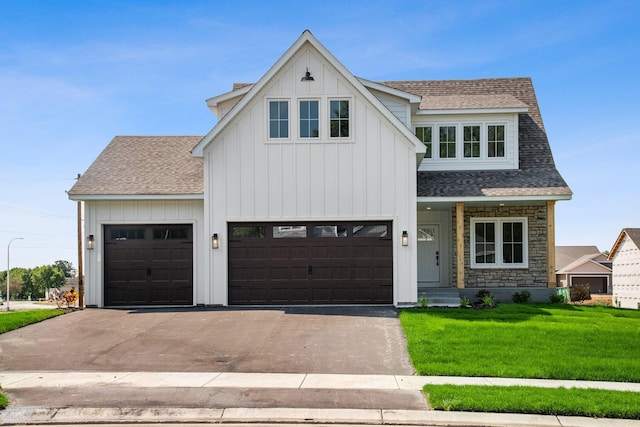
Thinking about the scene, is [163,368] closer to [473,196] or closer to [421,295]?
[421,295]

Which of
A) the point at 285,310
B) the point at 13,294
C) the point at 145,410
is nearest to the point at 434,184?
the point at 285,310

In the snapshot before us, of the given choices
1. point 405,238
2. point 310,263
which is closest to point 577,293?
point 405,238

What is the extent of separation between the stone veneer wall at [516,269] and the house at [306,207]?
3 cm

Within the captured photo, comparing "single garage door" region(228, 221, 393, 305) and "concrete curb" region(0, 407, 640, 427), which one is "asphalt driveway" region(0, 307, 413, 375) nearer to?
"single garage door" region(228, 221, 393, 305)

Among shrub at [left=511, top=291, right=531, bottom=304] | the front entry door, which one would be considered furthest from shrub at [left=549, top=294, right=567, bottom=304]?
the front entry door

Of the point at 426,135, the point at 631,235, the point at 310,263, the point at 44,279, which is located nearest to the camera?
the point at 310,263

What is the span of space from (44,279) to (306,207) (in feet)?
348

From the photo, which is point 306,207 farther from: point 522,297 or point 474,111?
point 522,297

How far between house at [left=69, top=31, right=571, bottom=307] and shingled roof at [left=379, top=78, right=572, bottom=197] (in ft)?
0.32

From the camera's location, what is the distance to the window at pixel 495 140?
71.1 ft

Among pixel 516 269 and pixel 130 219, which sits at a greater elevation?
pixel 130 219

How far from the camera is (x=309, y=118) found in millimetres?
18281

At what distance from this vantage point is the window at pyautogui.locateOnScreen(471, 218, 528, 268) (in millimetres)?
21125

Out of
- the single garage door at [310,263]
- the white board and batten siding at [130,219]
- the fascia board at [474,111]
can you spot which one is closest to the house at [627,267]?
the fascia board at [474,111]
